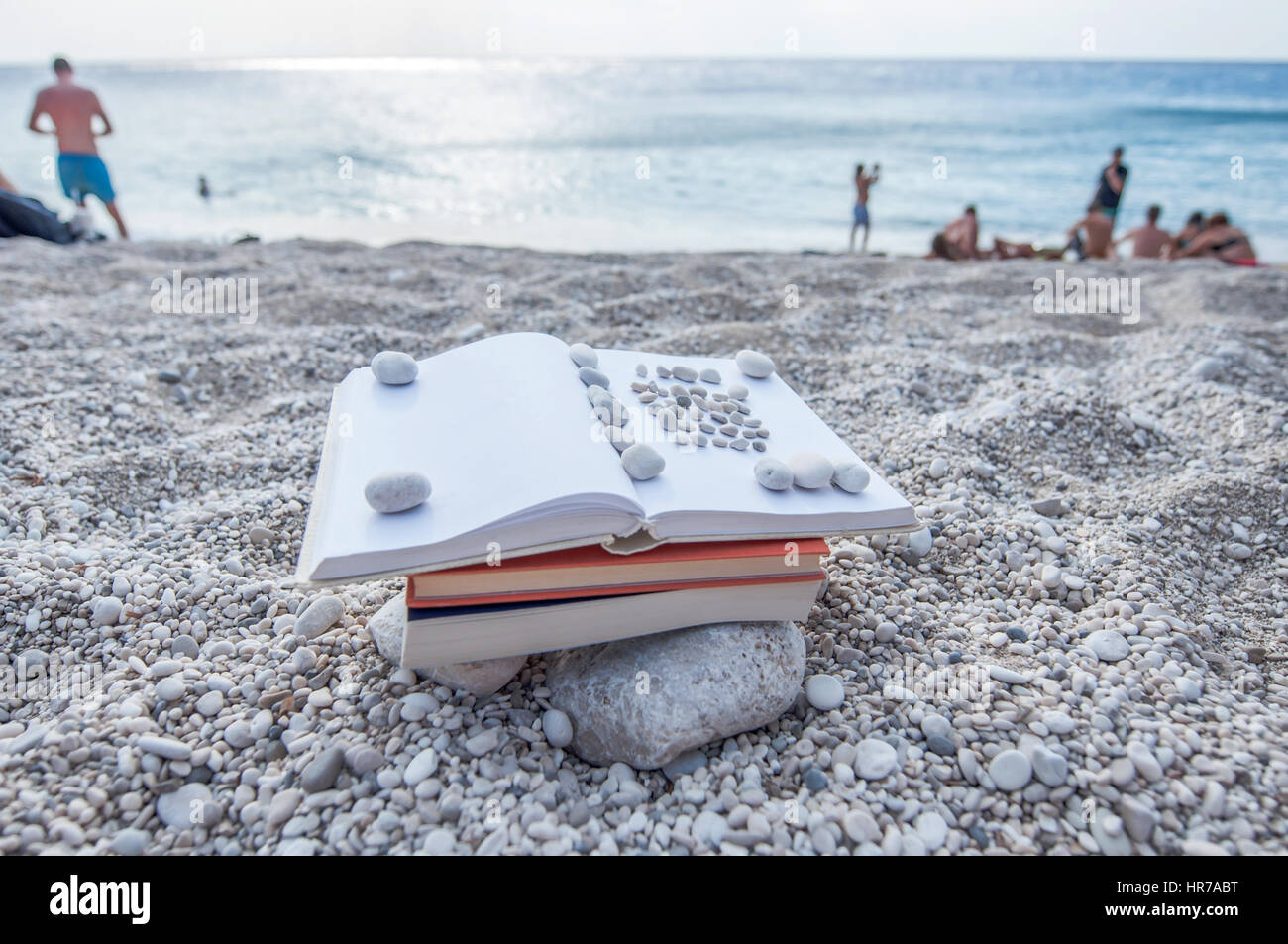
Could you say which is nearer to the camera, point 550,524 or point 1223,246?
point 550,524

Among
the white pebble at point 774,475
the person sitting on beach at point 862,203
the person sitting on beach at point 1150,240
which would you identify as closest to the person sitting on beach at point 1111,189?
the person sitting on beach at point 1150,240

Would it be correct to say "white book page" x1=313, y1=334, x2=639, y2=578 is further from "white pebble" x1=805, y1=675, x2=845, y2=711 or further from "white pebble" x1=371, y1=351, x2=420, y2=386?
"white pebble" x1=805, y1=675, x2=845, y2=711

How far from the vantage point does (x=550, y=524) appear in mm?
1151

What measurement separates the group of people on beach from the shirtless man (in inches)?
266

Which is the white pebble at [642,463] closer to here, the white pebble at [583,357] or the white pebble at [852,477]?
the white pebble at [852,477]

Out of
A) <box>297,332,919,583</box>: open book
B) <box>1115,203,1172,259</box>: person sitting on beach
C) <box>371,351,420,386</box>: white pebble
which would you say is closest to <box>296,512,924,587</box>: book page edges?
<box>297,332,919,583</box>: open book

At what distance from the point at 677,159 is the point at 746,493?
570 inches

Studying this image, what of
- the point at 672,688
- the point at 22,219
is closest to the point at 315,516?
the point at 672,688

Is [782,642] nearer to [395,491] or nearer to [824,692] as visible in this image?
[824,692]

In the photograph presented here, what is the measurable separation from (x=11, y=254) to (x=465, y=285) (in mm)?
2622

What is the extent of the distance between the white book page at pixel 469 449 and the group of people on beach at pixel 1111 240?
215 inches

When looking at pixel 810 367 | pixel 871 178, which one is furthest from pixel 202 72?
pixel 810 367

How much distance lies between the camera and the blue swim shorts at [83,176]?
19.0ft
